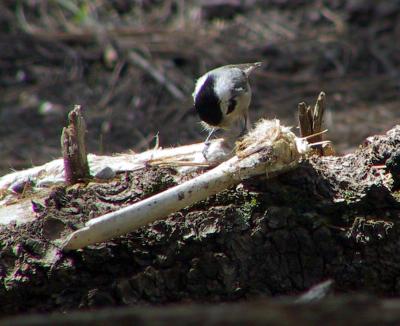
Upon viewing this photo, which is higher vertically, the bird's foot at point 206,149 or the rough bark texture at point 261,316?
the bird's foot at point 206,149

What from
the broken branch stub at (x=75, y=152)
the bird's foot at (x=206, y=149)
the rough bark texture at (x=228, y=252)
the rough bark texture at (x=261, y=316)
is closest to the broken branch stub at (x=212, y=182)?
the rough bark texture at (x=228, y=252)

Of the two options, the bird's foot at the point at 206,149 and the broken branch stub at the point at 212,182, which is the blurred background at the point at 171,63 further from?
the broken branch stub at the point at 212,182

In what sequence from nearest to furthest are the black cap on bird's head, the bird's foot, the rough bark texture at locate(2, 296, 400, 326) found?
the rough bark texture at locate(2, 296, 400, 326) → the bird's foot → the black cap on bird's head

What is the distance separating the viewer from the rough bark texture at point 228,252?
8.84ft

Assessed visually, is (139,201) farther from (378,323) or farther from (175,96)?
(175,96)

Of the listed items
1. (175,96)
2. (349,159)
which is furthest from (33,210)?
(175,96)

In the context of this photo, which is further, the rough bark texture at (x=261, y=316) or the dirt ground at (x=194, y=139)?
the dirt ground at (x=194, y=139)

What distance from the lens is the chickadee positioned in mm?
4004

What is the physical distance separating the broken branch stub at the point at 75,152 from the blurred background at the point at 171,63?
2.69m

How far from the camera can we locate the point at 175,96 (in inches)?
267

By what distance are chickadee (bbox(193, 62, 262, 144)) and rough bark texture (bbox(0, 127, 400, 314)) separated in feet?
3.72

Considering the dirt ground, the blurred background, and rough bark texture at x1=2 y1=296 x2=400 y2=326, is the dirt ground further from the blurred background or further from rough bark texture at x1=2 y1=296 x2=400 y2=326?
rough bark texture at x1=2 y1=296 x2=400 y2=326

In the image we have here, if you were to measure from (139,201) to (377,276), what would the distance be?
0.90m

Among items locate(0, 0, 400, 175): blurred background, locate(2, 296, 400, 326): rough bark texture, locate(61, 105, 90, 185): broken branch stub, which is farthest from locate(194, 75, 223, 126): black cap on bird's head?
locate(2, 296, 400, 326): rough bark texture
